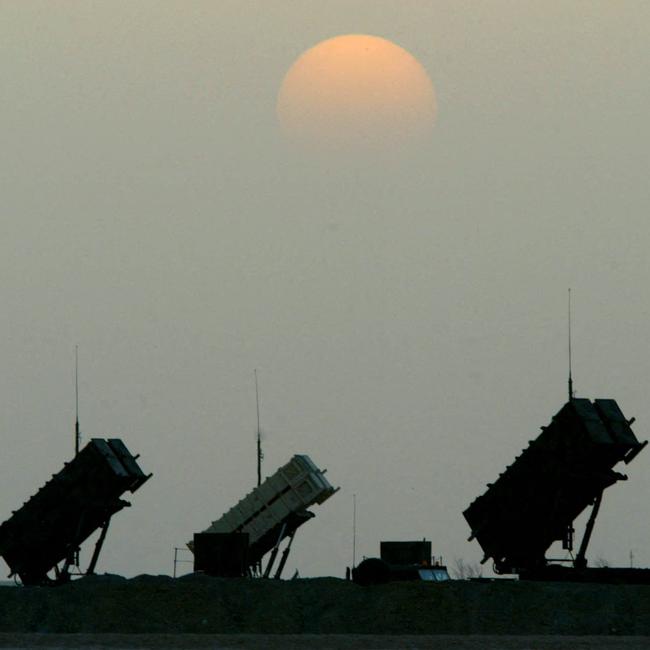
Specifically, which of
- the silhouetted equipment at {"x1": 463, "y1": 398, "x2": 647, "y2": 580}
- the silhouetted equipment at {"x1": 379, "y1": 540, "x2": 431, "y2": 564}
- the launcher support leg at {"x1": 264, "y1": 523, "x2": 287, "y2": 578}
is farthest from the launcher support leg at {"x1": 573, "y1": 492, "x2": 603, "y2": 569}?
the launcher support leg at {"x1": 264, "y1": 523, "x2": 287, "y2": 578}

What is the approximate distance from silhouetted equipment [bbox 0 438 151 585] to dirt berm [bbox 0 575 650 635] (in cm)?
158

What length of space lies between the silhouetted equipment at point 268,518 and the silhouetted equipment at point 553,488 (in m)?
6.25

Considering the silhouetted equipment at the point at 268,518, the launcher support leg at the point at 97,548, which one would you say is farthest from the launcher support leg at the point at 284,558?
the launcher support leg at the point at 97,548

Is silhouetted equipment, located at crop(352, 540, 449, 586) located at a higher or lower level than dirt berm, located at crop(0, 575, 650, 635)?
higher

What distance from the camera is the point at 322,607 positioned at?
45.1m

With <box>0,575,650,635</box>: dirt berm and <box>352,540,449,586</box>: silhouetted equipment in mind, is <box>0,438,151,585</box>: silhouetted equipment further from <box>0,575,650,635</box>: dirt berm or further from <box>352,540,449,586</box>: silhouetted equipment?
<box>352,540,449,586</box>: silhouetted equipment

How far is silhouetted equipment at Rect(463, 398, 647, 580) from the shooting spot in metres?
43.7

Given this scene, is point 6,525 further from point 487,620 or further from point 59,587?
point 487,620

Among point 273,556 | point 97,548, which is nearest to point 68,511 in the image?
point 97,548

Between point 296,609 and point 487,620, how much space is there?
15.2 feet

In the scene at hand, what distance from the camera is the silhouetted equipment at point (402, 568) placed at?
46719 millimetres

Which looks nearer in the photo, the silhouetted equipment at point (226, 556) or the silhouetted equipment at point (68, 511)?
the silhouetted equipment at point (68, 511)

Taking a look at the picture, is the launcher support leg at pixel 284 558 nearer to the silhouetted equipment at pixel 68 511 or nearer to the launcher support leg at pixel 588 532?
the silhouetted equipment at pixel 68 511

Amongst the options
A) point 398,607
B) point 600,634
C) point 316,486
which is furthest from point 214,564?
point 600,634
